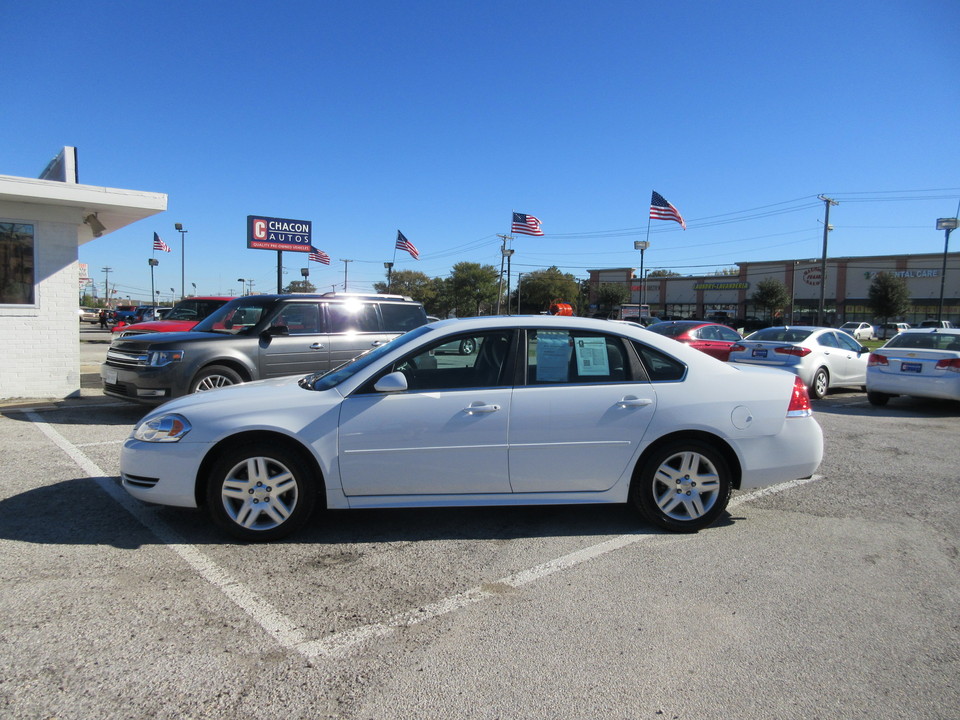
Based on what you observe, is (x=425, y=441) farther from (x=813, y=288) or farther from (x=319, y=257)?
(x=813, y=288)

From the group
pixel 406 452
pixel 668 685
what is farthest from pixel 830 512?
pixel 406 452

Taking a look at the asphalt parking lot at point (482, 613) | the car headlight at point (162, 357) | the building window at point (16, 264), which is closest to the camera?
the asphalt parking lot at point (482, 613)

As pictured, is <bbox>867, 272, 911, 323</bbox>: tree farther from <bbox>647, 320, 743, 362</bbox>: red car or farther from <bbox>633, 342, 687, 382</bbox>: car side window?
<bbox>633, 342, 687, 382</bbox>: car side window

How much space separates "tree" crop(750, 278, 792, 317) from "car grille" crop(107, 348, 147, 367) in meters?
59.8

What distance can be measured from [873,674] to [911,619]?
72 centimetres

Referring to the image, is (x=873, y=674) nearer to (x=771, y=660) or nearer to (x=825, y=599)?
(x=771, y=660)

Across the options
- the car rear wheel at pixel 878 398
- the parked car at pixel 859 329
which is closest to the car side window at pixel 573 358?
the car rear wheel at pixel 878 398

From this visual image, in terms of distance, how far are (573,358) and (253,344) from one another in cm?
549

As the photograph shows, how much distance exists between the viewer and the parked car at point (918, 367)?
404 inches

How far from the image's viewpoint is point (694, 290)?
2766 inches

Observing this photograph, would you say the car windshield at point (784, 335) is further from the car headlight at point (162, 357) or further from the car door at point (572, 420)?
the car headlight at point (162, 357)

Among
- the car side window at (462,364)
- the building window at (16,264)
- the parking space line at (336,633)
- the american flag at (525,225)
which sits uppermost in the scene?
the american flag at (525,225)

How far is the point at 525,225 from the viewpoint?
3512 centimetres

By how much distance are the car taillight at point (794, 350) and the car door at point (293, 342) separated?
27.6 ft
